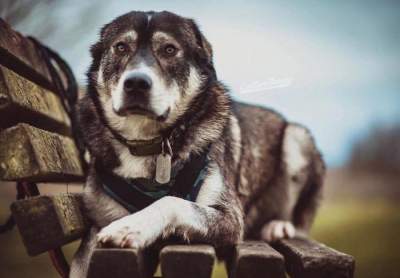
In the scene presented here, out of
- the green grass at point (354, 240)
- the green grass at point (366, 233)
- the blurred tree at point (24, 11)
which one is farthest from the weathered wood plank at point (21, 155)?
the green grass at point (366, 233)

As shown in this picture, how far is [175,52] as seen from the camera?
229cm

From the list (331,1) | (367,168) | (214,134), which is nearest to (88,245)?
(214,134)

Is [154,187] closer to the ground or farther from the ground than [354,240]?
farther from the ground

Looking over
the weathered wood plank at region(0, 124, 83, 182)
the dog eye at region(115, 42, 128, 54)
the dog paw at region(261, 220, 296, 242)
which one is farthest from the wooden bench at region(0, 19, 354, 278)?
the dog paw at region(261, 220, 296, 242)

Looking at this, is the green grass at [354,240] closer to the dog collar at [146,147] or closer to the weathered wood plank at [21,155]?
the dog collar at [146,147]

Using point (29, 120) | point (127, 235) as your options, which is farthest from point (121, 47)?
point (127, 235)

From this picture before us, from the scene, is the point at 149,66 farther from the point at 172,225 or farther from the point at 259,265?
the point at 259,265

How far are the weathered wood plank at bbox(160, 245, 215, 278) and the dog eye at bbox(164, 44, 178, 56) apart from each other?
1.06 meters

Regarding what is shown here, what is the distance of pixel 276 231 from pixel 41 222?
64.5 inches

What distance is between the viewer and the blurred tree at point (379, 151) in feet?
18.8

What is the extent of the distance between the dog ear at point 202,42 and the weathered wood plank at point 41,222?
3.48 feet

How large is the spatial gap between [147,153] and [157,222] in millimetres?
556

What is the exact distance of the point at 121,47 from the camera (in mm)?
2250

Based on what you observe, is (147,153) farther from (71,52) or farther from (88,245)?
(71,52)
